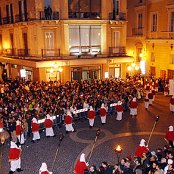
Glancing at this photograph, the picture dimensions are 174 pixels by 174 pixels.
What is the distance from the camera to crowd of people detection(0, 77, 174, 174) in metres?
16.8

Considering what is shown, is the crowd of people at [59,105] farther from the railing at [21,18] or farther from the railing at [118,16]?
the railing at [118,16]

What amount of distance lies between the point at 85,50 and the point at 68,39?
2456 millimetres

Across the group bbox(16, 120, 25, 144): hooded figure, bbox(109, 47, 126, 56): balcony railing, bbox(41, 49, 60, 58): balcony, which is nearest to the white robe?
bbox(16, 120, 25, 144): hooded figure

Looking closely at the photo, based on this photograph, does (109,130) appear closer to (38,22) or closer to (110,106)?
(110,106)

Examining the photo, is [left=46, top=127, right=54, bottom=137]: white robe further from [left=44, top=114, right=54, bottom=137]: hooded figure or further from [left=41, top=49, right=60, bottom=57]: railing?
[left=41, top=49, right=60, bottom=57]: railing

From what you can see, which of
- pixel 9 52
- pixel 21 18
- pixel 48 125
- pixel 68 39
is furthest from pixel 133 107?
pixel 9 52

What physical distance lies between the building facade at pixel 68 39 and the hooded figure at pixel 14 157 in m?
15.7

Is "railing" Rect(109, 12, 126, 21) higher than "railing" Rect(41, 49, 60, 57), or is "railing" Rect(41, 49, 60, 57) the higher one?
"railing" Rect(109, 12, 126, 21)

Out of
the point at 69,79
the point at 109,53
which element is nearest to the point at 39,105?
the point at 69,79

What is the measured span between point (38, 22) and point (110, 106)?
1237 cm

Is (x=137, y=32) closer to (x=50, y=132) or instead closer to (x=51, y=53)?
(x=51, y=53)

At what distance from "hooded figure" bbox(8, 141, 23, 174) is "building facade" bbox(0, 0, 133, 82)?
15.7 m

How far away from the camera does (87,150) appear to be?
50.4ft

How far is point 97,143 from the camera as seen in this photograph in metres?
16.3
